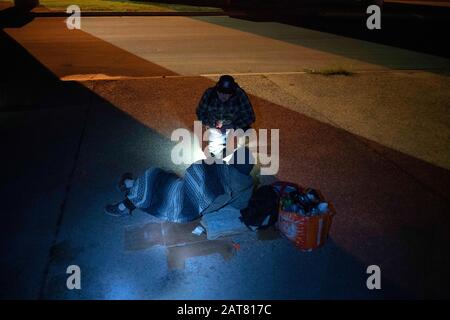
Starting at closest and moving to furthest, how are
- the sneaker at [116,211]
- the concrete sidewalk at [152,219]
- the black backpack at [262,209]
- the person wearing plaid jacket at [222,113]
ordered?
the concrete sidewalk at [152,219] < the black backpack at [262,209] < the sneaker at [116,211] < the person wearing plaid jacket at [222,113]

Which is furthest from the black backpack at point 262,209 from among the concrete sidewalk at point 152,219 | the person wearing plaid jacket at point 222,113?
the person wearing plaid jacket at point 222,113

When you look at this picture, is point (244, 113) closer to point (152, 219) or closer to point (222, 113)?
point (222, 113)

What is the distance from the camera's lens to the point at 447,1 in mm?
26141

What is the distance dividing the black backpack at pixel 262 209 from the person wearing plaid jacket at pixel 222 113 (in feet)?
4.60

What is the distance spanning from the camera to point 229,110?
5.74 metres

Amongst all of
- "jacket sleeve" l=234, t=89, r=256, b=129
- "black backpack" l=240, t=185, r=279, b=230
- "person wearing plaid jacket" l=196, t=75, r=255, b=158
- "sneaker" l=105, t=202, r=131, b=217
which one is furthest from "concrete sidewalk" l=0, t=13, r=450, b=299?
"jacket sleeve" l=234, t=89, r=256, b=129

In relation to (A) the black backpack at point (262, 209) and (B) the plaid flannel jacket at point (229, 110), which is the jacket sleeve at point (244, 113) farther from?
(A) the black backpack at point (262, 209)

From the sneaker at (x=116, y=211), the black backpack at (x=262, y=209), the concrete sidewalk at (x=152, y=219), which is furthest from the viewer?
the sneaker at (x=116, y=211)

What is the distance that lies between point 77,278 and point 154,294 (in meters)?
0.83

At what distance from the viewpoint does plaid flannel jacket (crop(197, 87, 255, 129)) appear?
18.7ft

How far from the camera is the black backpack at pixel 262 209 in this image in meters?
4.66

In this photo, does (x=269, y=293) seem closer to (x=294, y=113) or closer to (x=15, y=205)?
(x=15, y=205)

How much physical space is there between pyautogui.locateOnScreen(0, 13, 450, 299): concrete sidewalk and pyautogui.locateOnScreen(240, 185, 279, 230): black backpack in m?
0.22
